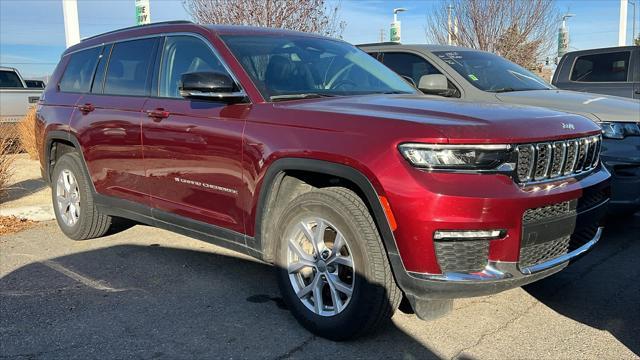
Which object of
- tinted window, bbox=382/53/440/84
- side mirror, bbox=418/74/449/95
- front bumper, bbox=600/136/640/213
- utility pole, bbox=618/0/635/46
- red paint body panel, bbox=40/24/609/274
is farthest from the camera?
utility pole, bbox=618/0/635/46

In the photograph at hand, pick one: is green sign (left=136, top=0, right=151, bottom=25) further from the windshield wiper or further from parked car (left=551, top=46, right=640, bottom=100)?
the windshield wiper

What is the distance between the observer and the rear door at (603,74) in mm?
8758

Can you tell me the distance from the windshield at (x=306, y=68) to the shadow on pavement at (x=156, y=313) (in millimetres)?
1481

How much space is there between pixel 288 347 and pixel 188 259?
2.00 metres

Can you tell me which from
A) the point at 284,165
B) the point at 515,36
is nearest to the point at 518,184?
the point at 284,165

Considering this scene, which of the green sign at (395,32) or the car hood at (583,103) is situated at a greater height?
the green sign at (395,32)

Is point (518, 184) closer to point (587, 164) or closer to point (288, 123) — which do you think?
point (587, 164)

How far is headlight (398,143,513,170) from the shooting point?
2.96 metres

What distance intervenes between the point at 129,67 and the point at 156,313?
222 cm

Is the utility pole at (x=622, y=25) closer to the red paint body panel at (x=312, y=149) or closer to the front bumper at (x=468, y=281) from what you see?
the red paint body panel at (x=312, y=149)

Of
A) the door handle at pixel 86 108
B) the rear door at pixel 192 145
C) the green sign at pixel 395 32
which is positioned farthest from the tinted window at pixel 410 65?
the green sign at pixel 395 32

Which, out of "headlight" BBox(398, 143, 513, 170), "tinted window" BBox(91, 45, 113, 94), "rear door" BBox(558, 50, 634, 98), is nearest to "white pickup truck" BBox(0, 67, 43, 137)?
→ "tinted window" BBox(91, 45, 113, 94)

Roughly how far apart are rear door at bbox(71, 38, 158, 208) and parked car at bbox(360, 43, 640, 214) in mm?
2722

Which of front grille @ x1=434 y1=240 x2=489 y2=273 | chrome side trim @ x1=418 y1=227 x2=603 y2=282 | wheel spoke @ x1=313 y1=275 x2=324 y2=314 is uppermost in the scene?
front grille @ x1=434 y1=240 x2=489 y2=273
